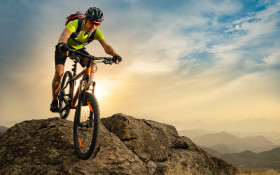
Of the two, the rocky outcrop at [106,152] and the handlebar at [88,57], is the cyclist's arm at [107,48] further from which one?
the rocky outcrop at [106,152]

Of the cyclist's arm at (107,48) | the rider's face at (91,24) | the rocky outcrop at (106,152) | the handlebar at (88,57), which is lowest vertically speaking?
the rocky outcrop at (106,152)

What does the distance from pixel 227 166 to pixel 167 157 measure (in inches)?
191

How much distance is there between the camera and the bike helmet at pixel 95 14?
5.83m

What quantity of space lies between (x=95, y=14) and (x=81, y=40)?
4.70ft

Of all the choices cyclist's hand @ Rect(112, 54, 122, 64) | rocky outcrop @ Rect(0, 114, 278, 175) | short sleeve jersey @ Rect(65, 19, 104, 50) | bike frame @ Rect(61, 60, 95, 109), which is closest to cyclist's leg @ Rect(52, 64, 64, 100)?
bike frame @ Rect(61, 60, 95, 109)

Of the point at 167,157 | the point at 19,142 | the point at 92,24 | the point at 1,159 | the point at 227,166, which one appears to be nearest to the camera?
the point at 1,159

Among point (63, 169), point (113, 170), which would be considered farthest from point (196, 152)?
point (63, 169)

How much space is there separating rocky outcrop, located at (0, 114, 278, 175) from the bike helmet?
4070 mm

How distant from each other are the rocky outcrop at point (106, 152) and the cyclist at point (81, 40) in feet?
4.92

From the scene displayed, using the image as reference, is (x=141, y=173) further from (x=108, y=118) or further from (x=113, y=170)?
(x=108, y=118)

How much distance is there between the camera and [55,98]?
24.6 ft

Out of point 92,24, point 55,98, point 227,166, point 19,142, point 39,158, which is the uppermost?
point 92,24

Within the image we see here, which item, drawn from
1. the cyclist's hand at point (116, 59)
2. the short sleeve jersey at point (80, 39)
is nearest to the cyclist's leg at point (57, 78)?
the short sleeve jersey at point (80, 39)

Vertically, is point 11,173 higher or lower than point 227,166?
higher
